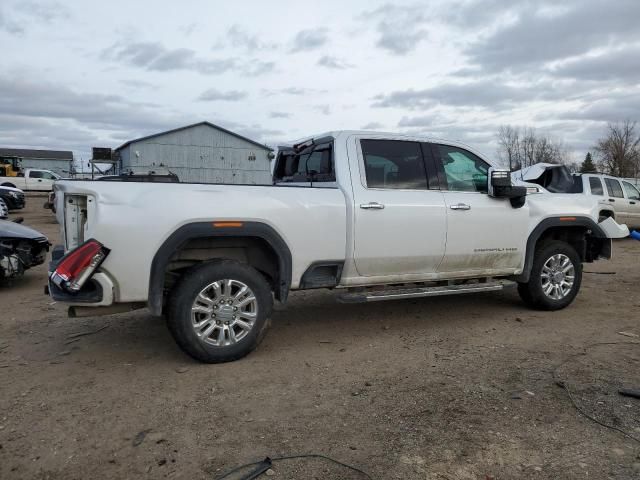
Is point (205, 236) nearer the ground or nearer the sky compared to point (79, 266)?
nearer the sky

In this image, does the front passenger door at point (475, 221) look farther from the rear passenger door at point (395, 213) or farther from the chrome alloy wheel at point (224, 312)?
the chrome alloy wheel at point (224, 312)

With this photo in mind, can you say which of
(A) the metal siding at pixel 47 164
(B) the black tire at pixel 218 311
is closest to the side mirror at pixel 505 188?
(B) the black tire at pixel 218 311

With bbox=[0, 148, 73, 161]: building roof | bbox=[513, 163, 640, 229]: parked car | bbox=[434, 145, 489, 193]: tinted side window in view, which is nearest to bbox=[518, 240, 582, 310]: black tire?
bbox=[434, 145, 489, 193]: tinted side window

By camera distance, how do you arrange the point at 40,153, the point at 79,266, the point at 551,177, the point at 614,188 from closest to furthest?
→ the point at 79,266 → the point at 551,177 → the point at 614,188 → the point at 40,153

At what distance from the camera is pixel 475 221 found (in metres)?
5.64

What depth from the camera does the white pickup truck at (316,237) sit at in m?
4.14

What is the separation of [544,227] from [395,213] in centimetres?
207

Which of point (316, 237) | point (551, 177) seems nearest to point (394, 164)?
point (316, 237)

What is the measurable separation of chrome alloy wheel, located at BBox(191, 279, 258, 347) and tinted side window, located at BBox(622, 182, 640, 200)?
1410 cm

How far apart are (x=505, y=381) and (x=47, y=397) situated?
3404 millimetres

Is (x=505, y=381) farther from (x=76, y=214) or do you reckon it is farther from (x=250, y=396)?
(x=76, y=214)

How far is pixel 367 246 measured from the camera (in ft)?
16.6

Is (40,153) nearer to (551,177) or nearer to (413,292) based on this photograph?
(551,177)

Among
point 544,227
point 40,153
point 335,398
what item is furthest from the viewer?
point 40,153
